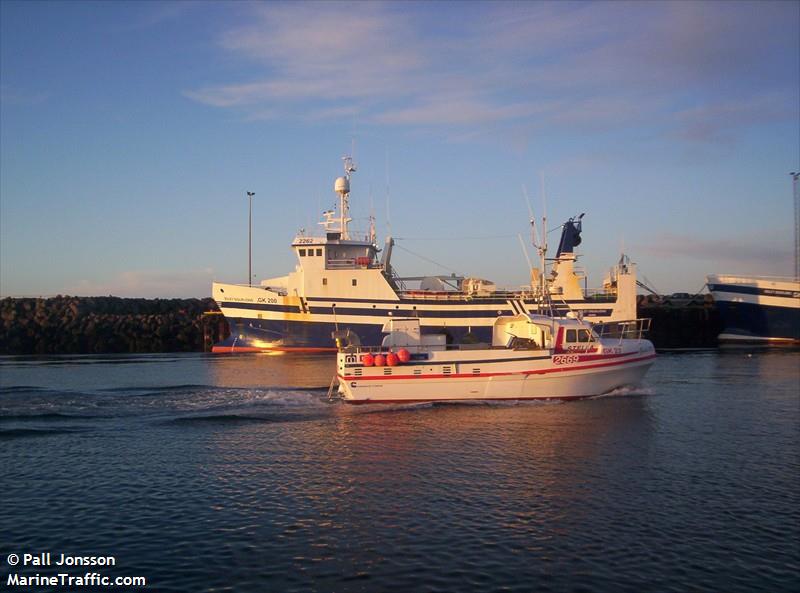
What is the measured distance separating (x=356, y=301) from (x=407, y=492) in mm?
31228

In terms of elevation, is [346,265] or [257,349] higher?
[346,265]

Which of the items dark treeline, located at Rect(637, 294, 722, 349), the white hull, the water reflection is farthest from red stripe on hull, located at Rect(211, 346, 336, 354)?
dark treeline, located at Rect(637, 294, 722, 349)

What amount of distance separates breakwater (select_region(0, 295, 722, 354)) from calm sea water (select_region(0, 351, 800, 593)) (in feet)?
91.7

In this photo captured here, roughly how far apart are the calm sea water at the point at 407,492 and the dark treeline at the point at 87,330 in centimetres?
2783

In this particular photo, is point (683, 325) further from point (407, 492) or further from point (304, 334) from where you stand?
point (407, 492)

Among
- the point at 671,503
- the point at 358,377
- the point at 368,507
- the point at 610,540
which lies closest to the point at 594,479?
the point at 671,503

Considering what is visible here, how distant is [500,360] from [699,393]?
8.68 metres

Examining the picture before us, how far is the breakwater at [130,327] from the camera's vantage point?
167 feet

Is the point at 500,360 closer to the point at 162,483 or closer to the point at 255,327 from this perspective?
the point at 162,483

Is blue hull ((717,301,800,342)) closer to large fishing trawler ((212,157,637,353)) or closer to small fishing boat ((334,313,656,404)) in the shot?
large fishing trawler ((212,157,637,353))

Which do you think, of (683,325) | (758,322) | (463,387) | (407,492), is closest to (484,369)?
(463,387)

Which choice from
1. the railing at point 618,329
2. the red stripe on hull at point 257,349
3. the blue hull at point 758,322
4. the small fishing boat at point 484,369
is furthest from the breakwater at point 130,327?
the small fishing boat at point 484,369

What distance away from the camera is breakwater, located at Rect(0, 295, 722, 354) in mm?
50938

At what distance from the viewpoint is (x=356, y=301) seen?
4425 cm
